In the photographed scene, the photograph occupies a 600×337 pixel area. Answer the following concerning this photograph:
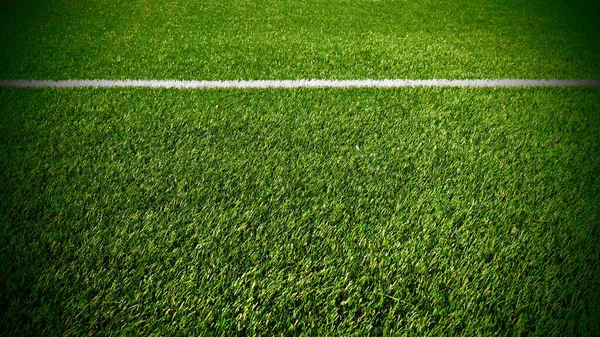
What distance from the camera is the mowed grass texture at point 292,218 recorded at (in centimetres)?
106

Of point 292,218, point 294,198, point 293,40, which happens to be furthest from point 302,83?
point 292,218

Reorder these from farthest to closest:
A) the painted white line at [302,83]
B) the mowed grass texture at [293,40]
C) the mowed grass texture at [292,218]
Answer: the mowed grass texture at [293,40]
the painted white line at [302,83]
the mowed grass texture at [292,218]

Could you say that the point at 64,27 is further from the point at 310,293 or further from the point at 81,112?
the point at 310,293

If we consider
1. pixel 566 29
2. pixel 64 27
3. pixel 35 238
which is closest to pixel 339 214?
pixel 35 238

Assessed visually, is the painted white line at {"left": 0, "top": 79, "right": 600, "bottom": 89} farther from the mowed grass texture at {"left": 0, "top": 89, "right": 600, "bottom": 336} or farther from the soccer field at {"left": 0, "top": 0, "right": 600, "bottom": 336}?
the mowed grass texture at {"left": 0, "top": 89, "right": 600, "bottom": 336}

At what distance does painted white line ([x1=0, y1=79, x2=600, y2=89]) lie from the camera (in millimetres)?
2242

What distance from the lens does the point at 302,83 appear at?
2.39 meters

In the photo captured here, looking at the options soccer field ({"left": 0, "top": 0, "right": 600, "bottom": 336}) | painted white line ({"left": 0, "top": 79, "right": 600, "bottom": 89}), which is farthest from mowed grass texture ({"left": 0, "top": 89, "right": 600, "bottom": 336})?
painted white line ({"left": 0, "top": 79, "right": 600, "bottom": 89})

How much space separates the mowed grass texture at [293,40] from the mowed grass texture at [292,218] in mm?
568

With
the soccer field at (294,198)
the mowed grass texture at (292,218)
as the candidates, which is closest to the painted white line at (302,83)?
the soccer field at (294,198)

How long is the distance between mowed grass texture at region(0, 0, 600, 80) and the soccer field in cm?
4

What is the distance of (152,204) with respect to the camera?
138 centimetres

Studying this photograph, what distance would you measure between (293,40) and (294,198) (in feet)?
6.90

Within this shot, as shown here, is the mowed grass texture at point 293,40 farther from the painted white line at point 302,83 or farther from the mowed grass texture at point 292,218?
the mowed grass texture at point 292,218
